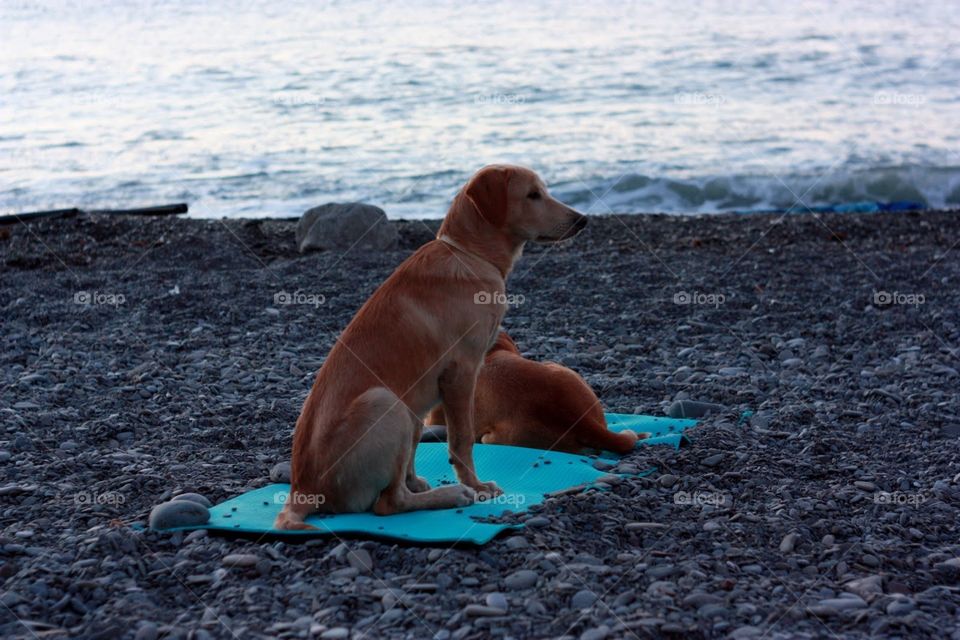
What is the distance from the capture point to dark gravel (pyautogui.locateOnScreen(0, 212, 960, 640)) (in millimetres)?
3977

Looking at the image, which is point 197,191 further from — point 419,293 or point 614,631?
point 614,631

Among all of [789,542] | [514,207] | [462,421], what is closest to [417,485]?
[462,421]

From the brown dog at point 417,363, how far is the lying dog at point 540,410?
2.68 feet

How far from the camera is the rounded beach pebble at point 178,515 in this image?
15.8ft

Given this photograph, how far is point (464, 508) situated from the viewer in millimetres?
5094

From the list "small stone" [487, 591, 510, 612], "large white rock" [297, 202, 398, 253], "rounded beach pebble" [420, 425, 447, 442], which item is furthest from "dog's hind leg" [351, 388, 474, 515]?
"large white rock" [297, 202, 398, 253]

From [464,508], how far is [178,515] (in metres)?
1.40

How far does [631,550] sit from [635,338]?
468cm

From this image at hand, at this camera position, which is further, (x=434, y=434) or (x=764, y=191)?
(x=764, y=191)

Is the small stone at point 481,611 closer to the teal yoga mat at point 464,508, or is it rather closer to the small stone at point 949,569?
the teal yoga mat at point 464,508

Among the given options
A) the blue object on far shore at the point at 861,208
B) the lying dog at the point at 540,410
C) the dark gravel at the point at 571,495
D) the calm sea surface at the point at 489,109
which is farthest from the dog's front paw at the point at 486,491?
the blue object on far shore at the point at 861,208

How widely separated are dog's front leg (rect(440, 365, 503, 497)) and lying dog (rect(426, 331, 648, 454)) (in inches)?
31.5

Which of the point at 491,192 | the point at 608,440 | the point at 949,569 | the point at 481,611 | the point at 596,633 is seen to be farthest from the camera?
the point at 608,440

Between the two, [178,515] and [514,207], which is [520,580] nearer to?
[178,515]
